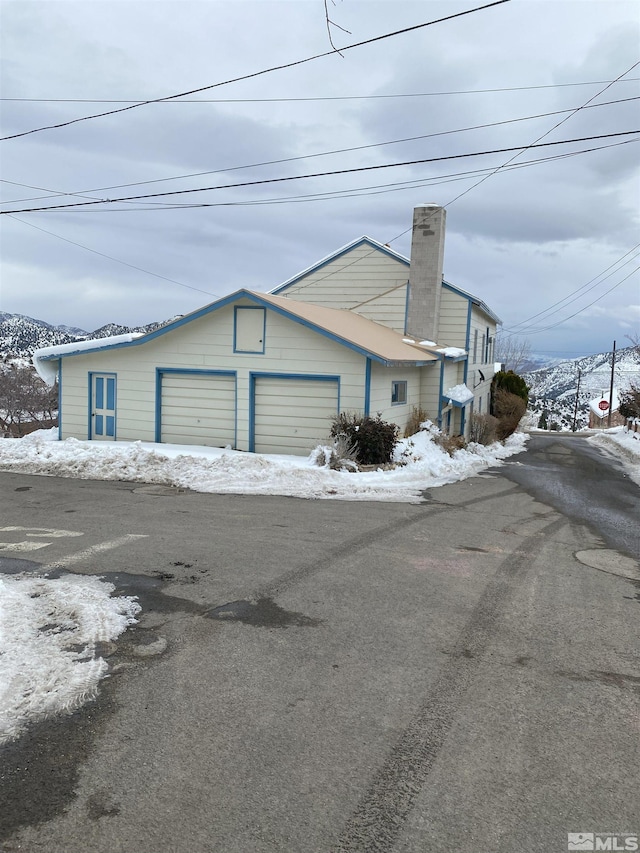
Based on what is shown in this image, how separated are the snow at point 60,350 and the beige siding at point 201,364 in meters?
0.30

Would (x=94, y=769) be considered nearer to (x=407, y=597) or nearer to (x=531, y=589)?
(x=407, y=597)

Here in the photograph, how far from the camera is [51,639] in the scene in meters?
5.46

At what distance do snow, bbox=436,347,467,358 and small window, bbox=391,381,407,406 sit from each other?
106 inches

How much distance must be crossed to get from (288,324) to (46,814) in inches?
583

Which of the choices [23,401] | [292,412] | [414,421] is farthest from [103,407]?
[23,401]

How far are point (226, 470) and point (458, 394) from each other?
11262 millimetres

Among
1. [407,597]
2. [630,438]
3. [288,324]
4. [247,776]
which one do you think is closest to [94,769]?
[247,776]

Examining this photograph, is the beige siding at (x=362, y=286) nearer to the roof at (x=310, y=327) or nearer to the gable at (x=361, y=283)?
the gable at (x=361, y=283)

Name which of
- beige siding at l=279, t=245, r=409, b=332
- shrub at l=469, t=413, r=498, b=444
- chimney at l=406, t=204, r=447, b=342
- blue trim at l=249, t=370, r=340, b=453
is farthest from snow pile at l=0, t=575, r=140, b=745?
shrub at l=469, t=413, r=498, b=444

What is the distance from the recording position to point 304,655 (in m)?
5.39

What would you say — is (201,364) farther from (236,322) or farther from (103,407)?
(103,407)

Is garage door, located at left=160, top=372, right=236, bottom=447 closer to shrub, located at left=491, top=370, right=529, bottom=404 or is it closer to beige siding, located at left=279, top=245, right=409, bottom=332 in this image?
beige siding, located at left=279, top=245, right=409, bottom=332

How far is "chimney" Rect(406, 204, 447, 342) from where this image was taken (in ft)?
79.2

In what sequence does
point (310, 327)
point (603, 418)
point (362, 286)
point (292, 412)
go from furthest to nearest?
point (603, 418), point (362, 286), point (292, 412), point (310, 327)
